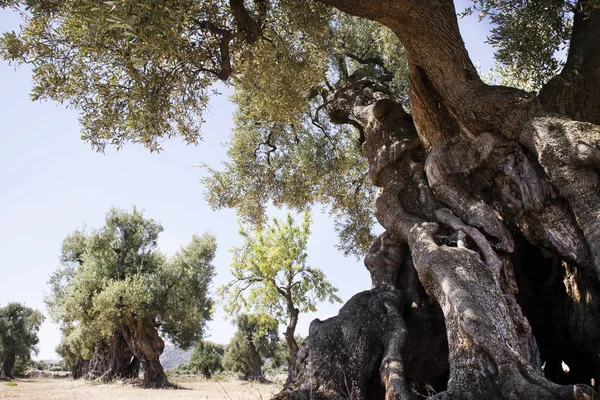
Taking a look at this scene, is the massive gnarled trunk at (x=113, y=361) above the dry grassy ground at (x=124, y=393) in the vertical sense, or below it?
above

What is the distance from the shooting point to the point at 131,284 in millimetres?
23656

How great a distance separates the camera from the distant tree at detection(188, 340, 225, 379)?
50812 millimetres

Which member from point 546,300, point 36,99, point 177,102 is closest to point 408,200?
point 546,300

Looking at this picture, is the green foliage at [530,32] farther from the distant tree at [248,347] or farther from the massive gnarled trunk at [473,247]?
the distant tree at [248,347]

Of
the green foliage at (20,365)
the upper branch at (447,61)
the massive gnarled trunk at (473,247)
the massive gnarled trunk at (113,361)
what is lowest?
the green foliage at (20,365)

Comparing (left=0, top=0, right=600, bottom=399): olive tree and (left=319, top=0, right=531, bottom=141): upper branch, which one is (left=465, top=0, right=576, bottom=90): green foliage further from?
(left=319, top=0, right=531, bottom=141): upper branch

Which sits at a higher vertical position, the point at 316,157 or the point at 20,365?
the point at 316,157

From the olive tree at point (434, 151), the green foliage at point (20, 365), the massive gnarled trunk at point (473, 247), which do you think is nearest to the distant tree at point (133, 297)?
the olive tree at point (434, 151)

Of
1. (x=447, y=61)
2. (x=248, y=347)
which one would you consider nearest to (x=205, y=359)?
(x=248, y=347)

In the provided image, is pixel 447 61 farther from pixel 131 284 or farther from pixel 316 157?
pixel 131 284

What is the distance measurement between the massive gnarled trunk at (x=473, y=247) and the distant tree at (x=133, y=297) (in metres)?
19.4

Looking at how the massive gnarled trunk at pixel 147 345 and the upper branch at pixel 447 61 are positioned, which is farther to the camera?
the massive gnarled trunk at pixel 147 345

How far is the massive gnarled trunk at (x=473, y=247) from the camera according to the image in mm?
5031

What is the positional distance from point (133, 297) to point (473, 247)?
2087 centimetres
